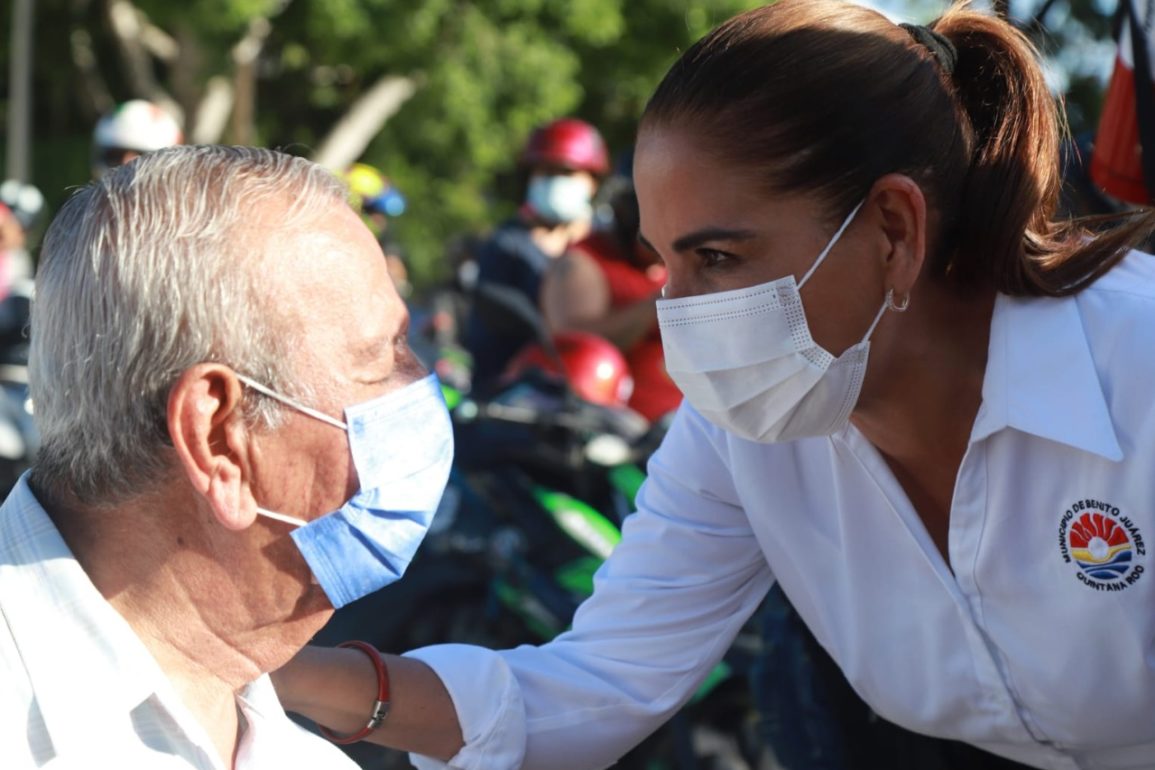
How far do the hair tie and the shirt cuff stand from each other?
3.73 ft

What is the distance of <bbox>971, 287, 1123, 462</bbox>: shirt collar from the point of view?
2.10m

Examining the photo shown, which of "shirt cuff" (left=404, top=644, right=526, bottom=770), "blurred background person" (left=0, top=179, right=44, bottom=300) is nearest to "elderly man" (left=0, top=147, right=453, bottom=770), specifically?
"shirt cuff" (left=404, top=644, right=526, bottom=770)

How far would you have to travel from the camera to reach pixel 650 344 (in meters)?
5.19

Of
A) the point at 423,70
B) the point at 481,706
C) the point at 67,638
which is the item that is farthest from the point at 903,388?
the point at 423,70

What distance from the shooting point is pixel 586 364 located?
4699 millimetres

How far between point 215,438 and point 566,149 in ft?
16.8

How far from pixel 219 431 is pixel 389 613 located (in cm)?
309

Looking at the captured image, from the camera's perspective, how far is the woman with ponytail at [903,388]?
2082mm

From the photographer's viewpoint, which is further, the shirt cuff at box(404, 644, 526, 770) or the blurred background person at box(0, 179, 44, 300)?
the blurred background person at box(0, 179, 44, 300)

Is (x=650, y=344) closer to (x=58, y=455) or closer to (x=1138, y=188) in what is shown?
(x=1138, y=188)

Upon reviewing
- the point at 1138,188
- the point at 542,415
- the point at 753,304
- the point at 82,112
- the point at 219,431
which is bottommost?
the point at 82,112

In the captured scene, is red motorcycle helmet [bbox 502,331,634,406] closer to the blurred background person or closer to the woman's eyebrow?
the woman's eyebrow

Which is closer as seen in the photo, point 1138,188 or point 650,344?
point 1138,188

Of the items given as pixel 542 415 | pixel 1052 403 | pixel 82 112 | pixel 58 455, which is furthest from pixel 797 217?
pixel 82 112
